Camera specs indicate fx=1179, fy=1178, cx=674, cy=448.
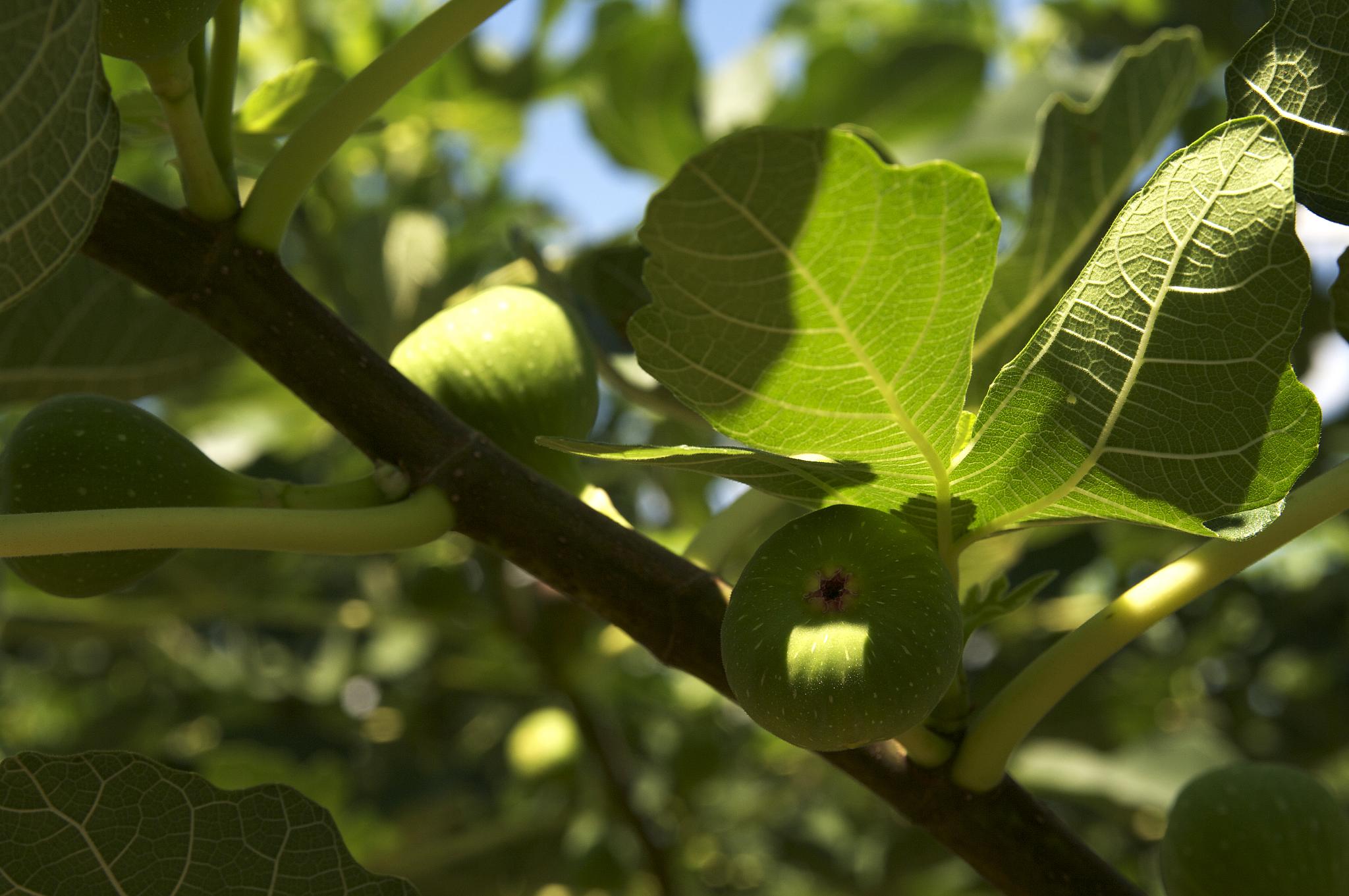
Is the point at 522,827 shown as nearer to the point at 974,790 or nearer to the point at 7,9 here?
the point at 974,790

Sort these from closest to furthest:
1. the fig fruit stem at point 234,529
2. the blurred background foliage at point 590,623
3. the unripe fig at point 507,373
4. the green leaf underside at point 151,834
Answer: the fig fruit stem at point 234,529
the green leaf underside at point 151,834
the unripe fig at point 507,373
the blurred background foliage at point 590,623

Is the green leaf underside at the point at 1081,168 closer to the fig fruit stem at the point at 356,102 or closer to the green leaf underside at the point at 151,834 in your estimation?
the fig fruit stem at the point at 356,102

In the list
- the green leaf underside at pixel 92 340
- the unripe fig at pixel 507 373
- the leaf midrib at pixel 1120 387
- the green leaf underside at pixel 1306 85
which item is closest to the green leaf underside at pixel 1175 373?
the leaf midrib at pixel 1120 387

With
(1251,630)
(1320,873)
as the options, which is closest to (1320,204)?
(1320,873)

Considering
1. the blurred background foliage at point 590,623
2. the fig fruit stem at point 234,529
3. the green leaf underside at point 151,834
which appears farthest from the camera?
the blurred background foliage at point 590,623

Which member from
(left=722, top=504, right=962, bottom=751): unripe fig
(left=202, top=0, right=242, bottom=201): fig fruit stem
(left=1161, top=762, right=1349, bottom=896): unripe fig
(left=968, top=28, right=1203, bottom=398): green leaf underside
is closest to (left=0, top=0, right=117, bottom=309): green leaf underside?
(left=202, top=0, right=242, bottom=201): fig fruit stem

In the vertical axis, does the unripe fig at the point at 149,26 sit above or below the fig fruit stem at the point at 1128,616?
above

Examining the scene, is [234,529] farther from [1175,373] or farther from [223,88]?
[1175,373]
